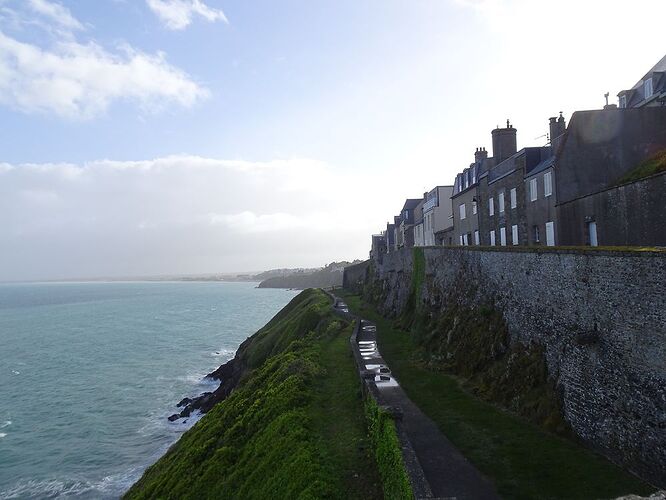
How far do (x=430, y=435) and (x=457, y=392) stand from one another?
527 cm

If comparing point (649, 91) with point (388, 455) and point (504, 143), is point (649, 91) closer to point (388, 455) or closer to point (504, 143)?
point (504, 143)

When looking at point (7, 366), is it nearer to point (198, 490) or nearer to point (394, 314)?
point (394, 314)

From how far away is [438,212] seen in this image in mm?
51500

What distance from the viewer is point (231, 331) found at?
87.9 m

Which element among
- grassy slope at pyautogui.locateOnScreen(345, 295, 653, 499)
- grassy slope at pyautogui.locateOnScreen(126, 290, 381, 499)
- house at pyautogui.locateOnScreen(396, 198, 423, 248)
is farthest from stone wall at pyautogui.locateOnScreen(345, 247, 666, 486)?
house at pyautogui.locateOnScreen(396, 198, 423, 248)

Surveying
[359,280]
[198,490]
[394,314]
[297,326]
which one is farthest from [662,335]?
[359,280]

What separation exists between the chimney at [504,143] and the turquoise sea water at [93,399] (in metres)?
30.8

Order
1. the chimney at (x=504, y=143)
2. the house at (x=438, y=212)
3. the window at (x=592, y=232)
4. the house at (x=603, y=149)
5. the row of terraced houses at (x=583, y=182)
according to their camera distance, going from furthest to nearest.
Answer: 1. the house at (x=438, y=212)
2. the chimney at (x=504, y=143)
3. the house at (x=603, y=149)
4. the window at (x=592, y=232)
5. the row of terraced houses at (x=583, y=182)

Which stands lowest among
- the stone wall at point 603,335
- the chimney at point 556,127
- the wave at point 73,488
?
the wave at point 73,488

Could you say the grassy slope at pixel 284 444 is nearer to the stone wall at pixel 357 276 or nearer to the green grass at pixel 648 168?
the green grass at pixel 648 168

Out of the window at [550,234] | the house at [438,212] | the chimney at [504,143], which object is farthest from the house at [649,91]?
the house at [438,212]

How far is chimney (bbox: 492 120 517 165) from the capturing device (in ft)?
122

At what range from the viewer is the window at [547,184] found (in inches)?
1094

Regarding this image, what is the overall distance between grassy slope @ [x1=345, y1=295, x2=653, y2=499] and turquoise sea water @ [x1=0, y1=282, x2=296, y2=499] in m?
18.7
